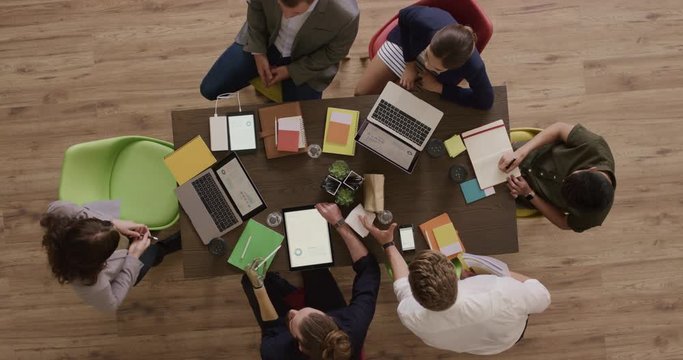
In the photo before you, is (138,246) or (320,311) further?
(138,246)

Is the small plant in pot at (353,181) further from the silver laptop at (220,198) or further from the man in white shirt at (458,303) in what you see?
Answer: the silver laptop at (220,198)

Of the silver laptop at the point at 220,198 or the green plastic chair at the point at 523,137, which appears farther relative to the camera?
the green plastic chair at the point at 523,137

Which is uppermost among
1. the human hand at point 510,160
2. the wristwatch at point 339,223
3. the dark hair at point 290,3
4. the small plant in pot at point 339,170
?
the dark hair at point 290,3

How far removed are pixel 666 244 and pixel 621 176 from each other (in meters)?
0.50

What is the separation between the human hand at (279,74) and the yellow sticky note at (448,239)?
1.11 metres

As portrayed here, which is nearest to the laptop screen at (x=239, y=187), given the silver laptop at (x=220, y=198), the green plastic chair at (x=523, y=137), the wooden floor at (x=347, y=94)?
the silver laptop at (x=220, y=198)

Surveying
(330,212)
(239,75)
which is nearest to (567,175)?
(330,212)

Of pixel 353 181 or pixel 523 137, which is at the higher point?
pixel 353 181

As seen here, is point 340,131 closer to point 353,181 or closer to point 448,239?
point 353,181

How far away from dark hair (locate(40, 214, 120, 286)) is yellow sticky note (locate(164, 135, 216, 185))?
381 millimetres

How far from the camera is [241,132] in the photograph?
7.93 feet

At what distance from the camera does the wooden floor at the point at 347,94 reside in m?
3.18

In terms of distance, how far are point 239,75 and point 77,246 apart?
3.84 ft

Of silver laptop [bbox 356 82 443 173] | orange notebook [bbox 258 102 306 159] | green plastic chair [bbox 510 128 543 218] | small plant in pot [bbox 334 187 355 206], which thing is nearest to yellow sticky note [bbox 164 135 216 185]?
orange notebook [bbox 258 102 306 159]
